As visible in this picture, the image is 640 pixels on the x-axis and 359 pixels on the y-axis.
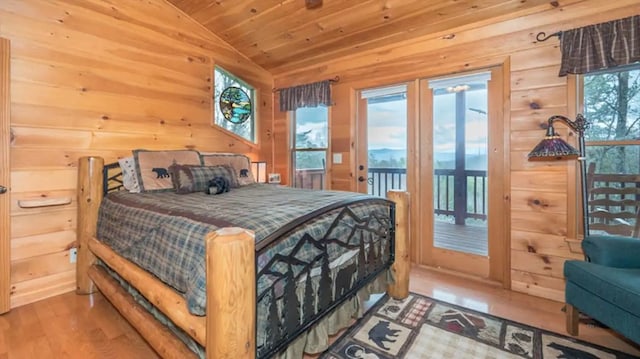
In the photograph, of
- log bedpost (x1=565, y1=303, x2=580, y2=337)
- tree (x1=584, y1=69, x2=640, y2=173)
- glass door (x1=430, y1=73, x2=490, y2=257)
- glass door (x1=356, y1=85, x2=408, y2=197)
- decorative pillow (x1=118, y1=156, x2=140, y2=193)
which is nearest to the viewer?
log bedpost (x1=565, y1=303, x2=580, y2=337)

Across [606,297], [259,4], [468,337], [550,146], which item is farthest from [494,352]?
[259,4]

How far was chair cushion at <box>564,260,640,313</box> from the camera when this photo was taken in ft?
5.03

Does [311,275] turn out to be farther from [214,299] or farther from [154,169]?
[154,169]

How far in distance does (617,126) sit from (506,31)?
3.73 feet

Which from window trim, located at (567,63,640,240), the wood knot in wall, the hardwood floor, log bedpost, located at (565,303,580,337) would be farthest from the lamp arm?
the hardwood floor

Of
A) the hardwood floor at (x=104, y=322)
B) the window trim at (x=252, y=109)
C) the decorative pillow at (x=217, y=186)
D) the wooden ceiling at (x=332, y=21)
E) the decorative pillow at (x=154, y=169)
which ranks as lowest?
the hardwood floor at (x=104, y=322)

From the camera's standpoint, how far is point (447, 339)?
1.90 m

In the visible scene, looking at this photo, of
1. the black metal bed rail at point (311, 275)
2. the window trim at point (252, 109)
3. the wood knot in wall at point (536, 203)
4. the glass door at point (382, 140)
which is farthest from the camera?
the window trim at point (252, 109)

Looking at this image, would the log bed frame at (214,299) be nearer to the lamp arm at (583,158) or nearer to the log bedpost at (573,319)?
the log bedpost at (573,319)

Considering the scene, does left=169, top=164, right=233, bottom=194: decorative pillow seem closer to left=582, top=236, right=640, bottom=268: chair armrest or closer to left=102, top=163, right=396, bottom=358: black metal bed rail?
left=102, top=163, right=396, bottom=358: black metal bed rail

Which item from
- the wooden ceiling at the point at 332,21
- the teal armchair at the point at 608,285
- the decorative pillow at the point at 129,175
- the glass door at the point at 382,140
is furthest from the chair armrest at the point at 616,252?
the decorative pillow at the point at 129,175

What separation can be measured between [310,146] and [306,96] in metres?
0.66

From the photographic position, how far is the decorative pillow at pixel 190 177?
262 cm

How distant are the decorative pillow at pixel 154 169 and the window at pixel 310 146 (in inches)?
67.8
